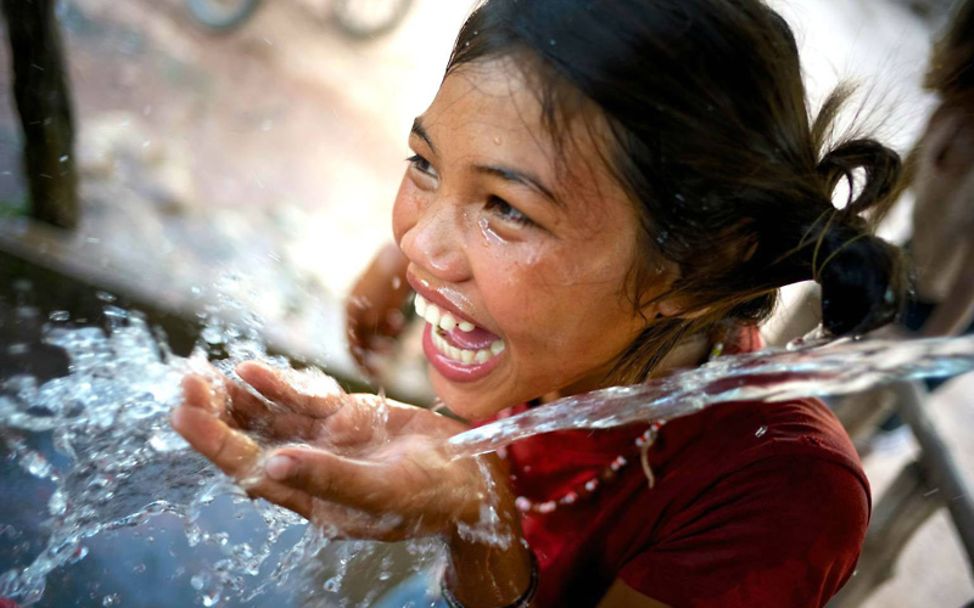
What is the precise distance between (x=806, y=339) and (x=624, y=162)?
0.58 metres

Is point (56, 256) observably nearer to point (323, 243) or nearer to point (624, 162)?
point (323, 243)

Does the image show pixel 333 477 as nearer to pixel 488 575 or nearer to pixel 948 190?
pixel 488 575

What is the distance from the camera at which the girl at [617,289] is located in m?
1.30

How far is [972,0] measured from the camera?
2322 millimetres

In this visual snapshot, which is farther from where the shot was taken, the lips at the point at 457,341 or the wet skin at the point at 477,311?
the lips at the point at 457,341

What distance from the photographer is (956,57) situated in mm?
2361

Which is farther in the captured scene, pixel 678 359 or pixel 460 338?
pixel 678 359

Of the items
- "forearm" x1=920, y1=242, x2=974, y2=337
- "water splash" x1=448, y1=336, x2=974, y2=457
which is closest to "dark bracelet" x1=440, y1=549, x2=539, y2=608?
"water splash" x1=448, y1=336, x2=974, y2=457

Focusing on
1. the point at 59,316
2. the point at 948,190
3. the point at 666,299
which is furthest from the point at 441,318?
the point at 948,190

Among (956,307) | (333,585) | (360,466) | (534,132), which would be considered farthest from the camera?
(956,307)

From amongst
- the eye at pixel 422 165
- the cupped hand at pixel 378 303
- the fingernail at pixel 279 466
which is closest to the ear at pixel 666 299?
the eye at pixel 422 165

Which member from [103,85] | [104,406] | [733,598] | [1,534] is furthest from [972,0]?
[103,85]

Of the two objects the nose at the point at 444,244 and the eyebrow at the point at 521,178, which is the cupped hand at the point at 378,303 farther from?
the eyebrow at the point at 521,178

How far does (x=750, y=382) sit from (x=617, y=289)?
0.89 feet
